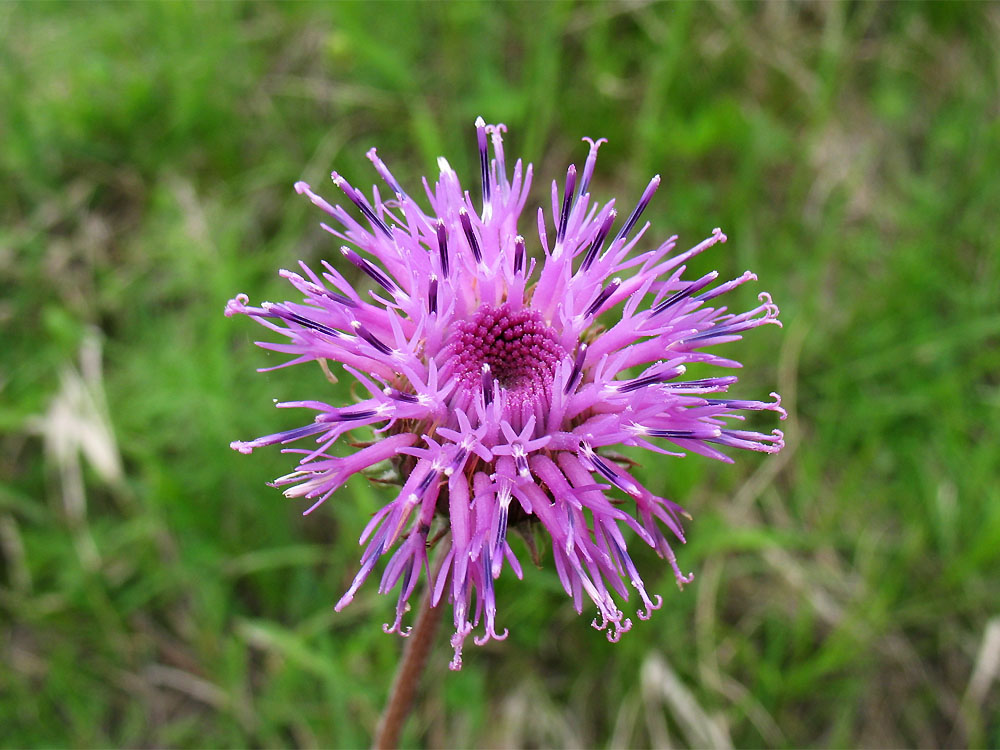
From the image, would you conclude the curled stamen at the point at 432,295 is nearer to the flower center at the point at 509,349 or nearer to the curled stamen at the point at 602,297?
the flower center at the point at 509,349

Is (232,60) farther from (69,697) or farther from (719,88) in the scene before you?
(69,697)

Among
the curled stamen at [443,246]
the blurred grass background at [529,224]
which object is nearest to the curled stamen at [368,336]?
the curled stamen at [443,246]

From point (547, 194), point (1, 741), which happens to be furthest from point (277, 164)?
point (1, 741)

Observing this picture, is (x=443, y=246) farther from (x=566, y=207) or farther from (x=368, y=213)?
(x=566, y=207)

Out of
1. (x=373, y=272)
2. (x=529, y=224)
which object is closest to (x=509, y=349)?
(x=373, y=272)

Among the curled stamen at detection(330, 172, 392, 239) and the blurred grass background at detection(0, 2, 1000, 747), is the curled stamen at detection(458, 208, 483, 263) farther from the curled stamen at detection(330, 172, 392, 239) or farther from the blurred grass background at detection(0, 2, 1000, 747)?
the blurred grass background at detection(0, 2, 1000, 747)

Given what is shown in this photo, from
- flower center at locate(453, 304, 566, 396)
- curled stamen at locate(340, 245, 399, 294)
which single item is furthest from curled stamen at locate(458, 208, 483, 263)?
curled stamen at locate(340, 245, 399, 294)
